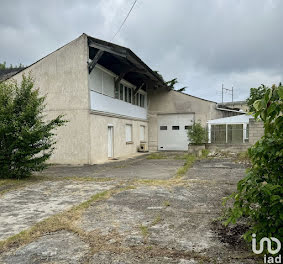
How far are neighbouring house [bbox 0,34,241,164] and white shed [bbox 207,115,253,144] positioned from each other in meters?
1.33

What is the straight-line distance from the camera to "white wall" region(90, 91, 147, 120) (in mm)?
11267

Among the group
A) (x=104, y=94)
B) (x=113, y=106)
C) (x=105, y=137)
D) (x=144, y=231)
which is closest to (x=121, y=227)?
(x=144, y=231)

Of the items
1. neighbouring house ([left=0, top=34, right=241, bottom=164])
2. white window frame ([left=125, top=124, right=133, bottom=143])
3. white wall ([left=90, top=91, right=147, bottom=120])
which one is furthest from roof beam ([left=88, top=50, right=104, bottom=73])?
white window frame ([left=125, top=124, right=133, bottom=143])

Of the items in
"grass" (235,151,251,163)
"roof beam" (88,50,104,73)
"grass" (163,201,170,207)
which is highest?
"roof beam" (88,50,104,73)

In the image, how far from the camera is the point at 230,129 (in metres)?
15.1

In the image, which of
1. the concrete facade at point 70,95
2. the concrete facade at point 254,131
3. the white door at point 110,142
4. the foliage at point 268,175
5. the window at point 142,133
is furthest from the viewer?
the window at point 142,133

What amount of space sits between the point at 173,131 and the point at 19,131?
41.3ft

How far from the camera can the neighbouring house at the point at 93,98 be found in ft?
35.1

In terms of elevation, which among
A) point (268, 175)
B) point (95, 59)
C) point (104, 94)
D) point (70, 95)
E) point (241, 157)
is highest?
point (95, 59)

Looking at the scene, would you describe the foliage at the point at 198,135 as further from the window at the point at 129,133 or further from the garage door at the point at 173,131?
the window at the point at 129,133

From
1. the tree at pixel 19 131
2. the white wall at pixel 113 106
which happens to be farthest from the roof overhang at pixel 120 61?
the tree at pixel 19 131

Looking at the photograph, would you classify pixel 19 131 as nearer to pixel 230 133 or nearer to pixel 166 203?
pixel 166 203

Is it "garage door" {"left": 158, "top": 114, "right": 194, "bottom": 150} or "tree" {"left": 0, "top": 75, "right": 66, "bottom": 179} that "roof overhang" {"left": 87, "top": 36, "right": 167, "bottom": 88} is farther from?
"tree" {"left": 0, "top": 75, "right": 66, "bottom": 179}

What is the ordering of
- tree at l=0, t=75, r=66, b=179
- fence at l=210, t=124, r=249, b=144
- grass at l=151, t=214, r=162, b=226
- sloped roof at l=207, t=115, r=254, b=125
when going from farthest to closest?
sloped roof at l=207, t=115, r=254, b=125 → fence at l=210, t=124, r=249, b=144 → tree at l=0, t=75, r=66, b=179 → grass at l=151, t=214, r=162, b=226
